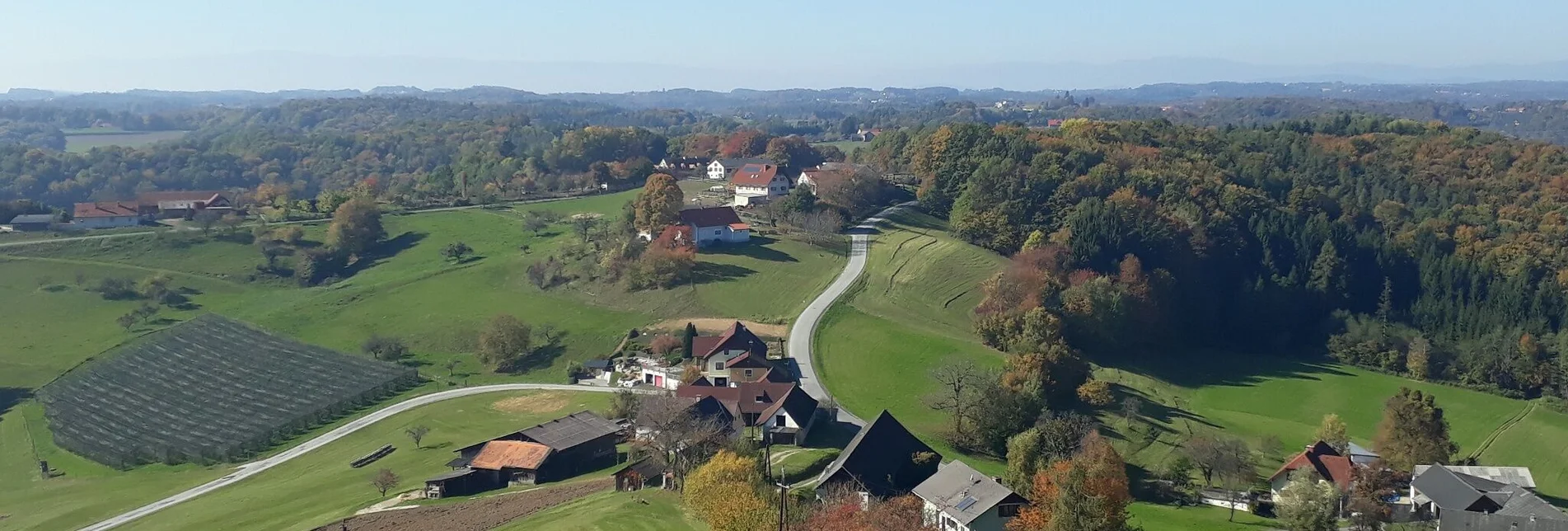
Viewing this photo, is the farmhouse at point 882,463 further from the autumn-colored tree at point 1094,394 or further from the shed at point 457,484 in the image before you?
the autumn-colored tree at point 1094,394

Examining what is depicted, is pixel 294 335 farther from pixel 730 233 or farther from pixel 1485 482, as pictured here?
pixel 1485 482

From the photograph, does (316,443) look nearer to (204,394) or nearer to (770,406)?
(204,394)

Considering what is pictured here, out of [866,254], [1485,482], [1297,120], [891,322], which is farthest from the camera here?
[1297,120]

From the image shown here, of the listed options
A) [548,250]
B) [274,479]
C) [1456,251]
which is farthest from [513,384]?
[1456,251]

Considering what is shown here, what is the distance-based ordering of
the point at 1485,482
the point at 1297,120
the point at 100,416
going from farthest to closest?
the point at 1297,120 < the point at 100,416 < the point at 1485,482

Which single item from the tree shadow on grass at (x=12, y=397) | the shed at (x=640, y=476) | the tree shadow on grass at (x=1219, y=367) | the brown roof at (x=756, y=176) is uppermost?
the brown roof at (x=756, y=176)

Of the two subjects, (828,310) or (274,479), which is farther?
(828,310)

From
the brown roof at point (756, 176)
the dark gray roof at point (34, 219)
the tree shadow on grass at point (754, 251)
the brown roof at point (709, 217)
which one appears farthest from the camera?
the dark gray roof at point (34, 219)

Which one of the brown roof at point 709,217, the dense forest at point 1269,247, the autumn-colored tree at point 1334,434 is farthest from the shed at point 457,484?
the brown roof at point 709,217
